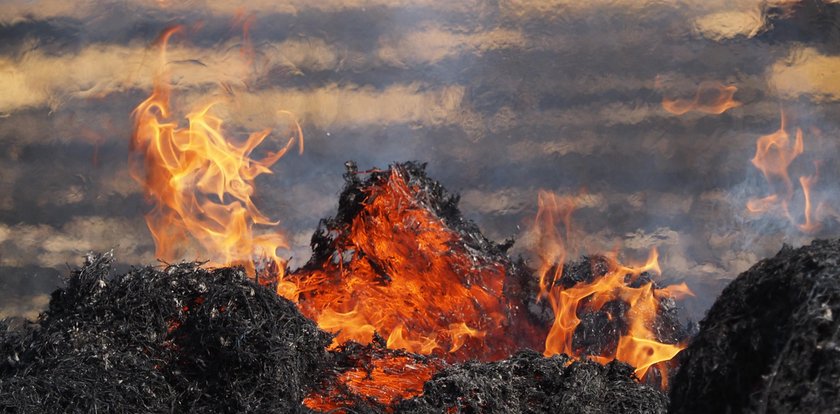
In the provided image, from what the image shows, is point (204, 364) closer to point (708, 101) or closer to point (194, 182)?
point (194, 182)

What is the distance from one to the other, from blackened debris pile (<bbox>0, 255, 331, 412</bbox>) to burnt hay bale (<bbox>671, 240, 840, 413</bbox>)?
1680 mm

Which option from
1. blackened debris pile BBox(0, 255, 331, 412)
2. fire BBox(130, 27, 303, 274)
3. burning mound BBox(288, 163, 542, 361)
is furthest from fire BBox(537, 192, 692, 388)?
fire BBox(130, 27, 303, 274)

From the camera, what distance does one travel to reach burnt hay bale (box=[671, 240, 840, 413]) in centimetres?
229

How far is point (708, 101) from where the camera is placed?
752 cm

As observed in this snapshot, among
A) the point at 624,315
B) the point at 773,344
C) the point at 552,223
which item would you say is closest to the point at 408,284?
the point at 624,315

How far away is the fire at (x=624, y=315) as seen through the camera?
5.21 meters

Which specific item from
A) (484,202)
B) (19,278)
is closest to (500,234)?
(484,202)

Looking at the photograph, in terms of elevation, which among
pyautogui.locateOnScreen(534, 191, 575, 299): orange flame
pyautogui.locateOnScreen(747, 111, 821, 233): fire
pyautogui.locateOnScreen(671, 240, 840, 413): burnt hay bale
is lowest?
pyautogui.locateOnScreen(534, 191, 575, 299): orange flame

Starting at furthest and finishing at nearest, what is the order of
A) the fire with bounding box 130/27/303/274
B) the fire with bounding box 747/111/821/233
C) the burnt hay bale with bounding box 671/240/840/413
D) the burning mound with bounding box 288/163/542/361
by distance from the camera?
the fire with bounding box 747/111/821/233
the fire with bounding box 130/27/303/274
the burning mound with bounding box 288/163/542/361
the burnt hay bale with bounding box 671/240/840/413

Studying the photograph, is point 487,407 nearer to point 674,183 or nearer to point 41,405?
point 41,405

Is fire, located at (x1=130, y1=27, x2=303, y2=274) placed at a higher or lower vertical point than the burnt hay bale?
lower

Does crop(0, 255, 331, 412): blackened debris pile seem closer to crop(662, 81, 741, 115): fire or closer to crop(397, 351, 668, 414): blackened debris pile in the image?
crop(397, 351, 668, 414): blackened debris pile

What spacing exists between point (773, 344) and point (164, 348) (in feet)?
8.01

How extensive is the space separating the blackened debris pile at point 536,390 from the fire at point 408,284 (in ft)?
4.19
